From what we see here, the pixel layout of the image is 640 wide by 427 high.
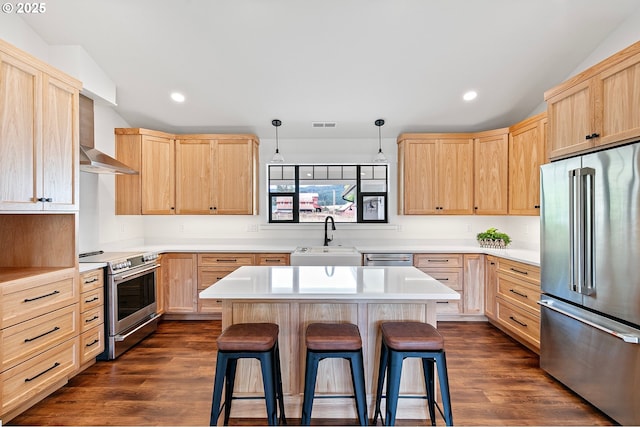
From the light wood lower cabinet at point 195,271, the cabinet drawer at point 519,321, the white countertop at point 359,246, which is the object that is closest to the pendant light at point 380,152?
the white countertop at point 359,246

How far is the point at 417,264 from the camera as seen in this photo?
12.5 ft

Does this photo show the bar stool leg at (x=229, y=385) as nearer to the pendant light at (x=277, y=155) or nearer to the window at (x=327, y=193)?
the pendant light at (x=277, y=155)

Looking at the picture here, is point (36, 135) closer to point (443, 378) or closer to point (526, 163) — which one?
point (443, 378)

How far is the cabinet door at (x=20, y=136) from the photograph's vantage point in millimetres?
2004

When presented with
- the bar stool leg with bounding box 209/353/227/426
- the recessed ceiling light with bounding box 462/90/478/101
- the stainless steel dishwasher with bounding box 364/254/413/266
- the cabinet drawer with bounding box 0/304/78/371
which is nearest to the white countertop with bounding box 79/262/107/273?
the cabinet drawer with bounding box 0/304/78/371

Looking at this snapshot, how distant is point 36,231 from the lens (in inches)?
97.5

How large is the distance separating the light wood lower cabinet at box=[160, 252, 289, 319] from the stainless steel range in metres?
0.27

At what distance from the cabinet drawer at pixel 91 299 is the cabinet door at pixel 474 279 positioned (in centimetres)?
385

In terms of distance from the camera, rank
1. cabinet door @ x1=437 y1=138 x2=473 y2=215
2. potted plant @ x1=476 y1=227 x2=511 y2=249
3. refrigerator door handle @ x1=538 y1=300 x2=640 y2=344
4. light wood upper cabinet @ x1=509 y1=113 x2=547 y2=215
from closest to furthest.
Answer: refrigerator door handle @ x1=538 y1=300 x2=640 y2=344
light wood upper cabinet @ x1=509 y1=113 x2=547 y2=215
potted plant @ x1=476 y1=227 x2=511 y2=249
cabinet door @ x1=437 y1=138 x2=473 y2=215

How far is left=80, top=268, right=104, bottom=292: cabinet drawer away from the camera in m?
2.59

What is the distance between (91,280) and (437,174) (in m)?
3.93

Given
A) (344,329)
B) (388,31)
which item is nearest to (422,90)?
(388,31)

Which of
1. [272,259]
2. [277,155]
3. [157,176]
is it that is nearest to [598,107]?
[277,155]

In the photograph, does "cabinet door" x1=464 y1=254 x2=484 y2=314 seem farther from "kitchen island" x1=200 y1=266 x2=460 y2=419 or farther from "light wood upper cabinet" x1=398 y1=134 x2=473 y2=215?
"kitchen island" x1=200 y1=266 x2=460 y2=419
